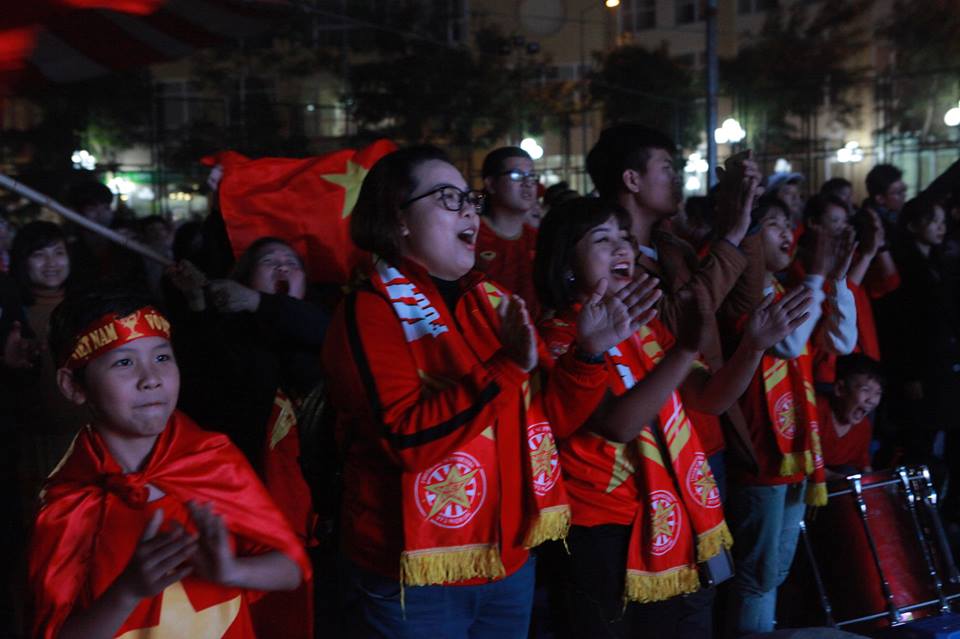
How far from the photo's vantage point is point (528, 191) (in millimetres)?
5574

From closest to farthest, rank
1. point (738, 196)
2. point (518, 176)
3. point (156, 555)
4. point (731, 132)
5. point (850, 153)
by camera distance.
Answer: point (156, 555) → point (738, 196) → point (518, 176) → point (731, 132) → point (850, 153)

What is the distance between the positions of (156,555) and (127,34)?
8.44 ft

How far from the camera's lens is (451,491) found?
2594mm

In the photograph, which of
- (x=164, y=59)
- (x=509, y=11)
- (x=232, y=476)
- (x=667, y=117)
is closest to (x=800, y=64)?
(x=667, y=117)

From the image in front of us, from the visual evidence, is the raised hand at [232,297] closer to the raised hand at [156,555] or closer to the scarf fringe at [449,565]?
the scarf fringe at [449,565]

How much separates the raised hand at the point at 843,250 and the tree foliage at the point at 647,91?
16184 millimetres

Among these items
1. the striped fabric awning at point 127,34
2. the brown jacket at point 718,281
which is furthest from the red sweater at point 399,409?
the striped fabric awning at point 127,34

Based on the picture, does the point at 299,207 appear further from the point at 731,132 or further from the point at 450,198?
the point at 731,132

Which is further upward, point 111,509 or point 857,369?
point 857,369

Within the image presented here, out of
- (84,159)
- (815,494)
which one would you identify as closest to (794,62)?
(84,159)

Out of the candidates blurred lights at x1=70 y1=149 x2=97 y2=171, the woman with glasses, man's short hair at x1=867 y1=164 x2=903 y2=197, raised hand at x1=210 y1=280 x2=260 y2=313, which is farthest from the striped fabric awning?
blurred lights at x1=70 y1=149 x2=97 y2=171

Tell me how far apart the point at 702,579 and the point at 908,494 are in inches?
71.5

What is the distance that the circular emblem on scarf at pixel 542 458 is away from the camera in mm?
2721

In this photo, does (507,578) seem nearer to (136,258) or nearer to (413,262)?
(413,262)
